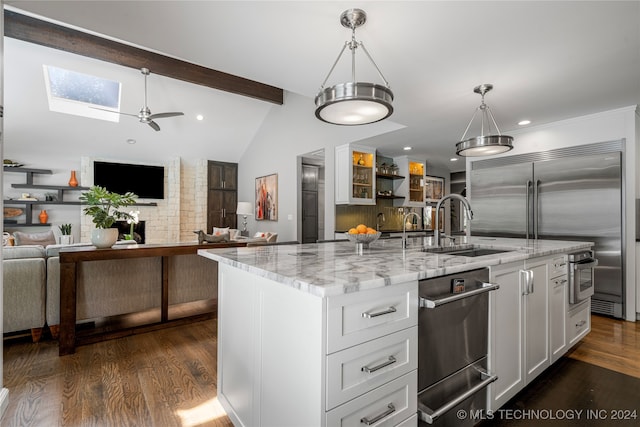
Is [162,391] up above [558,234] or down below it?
below

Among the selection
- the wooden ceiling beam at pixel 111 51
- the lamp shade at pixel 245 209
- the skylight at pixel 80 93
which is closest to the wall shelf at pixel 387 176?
the wooden ceiling beam at pixel 111 51

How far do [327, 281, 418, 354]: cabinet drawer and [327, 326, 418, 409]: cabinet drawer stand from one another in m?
0.03

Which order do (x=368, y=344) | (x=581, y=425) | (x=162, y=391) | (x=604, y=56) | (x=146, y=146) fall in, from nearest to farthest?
1. (x=368, y=344)
2. (x=581, y=425)
3. (x=162, y=391)
4. (x=604, y=56)
5. (x=146, y=146)

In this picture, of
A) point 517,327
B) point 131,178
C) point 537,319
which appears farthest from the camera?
point 131,178

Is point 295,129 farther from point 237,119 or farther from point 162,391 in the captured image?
point 162,391

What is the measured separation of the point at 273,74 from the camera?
2697 millimetres

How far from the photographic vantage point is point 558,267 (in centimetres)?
224

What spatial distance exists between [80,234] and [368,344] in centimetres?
794

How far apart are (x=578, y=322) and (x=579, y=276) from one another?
46 centimetres

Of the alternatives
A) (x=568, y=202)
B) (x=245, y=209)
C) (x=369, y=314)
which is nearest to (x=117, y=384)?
(x=369, y=314)

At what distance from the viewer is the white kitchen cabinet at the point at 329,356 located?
105cm

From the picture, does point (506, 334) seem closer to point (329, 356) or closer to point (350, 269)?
point (350, 269)

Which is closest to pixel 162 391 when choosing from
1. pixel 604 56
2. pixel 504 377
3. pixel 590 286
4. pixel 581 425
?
pixel 504 377

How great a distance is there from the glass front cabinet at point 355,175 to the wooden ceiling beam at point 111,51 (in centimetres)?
250
